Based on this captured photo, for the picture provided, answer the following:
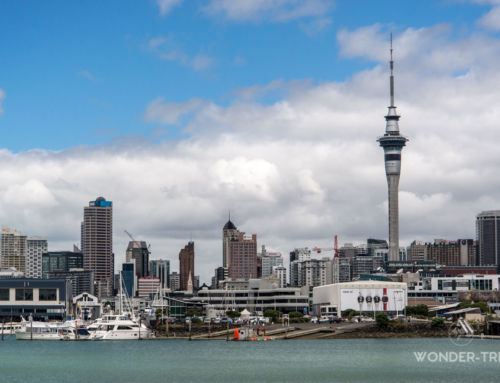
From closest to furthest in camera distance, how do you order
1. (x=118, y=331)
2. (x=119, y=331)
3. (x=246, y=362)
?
(x=246, y=362) → (x=118, y=331) → (x=119, y=331)

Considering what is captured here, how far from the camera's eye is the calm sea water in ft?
374

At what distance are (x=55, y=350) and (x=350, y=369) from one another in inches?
2606

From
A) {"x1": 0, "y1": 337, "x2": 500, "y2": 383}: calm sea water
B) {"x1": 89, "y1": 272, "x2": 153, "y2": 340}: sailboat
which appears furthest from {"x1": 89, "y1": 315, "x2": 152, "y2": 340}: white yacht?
{"x1": 0, "y1": 337, "x2": 500, "y2": 383}: calm sea water

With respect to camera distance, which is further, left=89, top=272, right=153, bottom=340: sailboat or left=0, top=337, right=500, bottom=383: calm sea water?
left=89, top=272, right=153, bottom=340: sailboat

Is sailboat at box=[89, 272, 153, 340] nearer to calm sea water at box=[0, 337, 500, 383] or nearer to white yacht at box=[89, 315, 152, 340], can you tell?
white yacht at box=[89, 315, 152, 340]

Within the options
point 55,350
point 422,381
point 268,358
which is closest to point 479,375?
point 422,381

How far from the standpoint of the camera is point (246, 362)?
13400 centimetres

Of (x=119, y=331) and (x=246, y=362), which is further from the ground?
(x=119, y=331)

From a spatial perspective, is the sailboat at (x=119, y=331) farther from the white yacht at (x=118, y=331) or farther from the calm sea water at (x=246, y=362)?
the calm sea water at (x=246, y=362)

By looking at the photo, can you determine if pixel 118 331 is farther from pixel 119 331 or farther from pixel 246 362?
pixel 246 362

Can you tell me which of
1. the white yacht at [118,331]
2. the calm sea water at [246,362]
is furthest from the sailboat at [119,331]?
the calm sea water at [246,362]

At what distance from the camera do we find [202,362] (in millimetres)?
134125

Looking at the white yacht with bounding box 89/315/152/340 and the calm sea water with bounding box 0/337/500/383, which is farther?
the white yacht with bounding box 89/315/152/340

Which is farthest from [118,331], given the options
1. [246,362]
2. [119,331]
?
[246,362]
